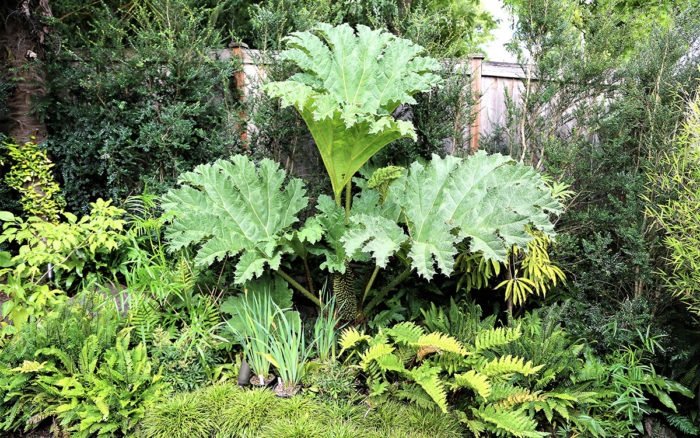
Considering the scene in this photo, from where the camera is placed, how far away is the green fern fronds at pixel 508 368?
2568 millimetres

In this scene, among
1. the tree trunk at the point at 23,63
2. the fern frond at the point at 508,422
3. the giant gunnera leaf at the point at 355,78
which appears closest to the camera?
the fern frond at the point at 508,422

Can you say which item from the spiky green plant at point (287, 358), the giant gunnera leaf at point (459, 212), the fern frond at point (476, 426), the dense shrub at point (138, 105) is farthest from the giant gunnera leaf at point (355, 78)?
the fern frond at point (476, 426)

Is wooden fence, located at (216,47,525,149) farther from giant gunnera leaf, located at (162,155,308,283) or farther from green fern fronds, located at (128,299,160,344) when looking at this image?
green fern fronds, located at (128,299,160,344)

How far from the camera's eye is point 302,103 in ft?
9.18

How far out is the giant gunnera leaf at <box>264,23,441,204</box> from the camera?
10.2 feet

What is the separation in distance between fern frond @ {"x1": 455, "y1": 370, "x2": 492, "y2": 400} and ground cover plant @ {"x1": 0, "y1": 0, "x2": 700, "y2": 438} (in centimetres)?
2

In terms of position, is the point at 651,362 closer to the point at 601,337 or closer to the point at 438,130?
the point at 601,337

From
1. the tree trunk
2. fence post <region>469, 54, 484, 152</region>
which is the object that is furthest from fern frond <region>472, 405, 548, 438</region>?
the tree trunk

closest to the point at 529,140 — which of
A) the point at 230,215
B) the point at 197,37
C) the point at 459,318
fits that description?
the point at 459,318

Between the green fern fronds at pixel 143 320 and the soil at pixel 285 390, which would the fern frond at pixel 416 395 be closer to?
the soil at pixel 285 390

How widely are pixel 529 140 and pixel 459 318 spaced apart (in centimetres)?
162

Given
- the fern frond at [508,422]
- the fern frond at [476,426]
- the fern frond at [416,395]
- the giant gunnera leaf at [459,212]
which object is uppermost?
the giant gunnera leaf at [459,212]

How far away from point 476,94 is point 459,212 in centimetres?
147

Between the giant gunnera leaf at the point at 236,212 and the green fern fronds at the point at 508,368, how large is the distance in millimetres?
1460
